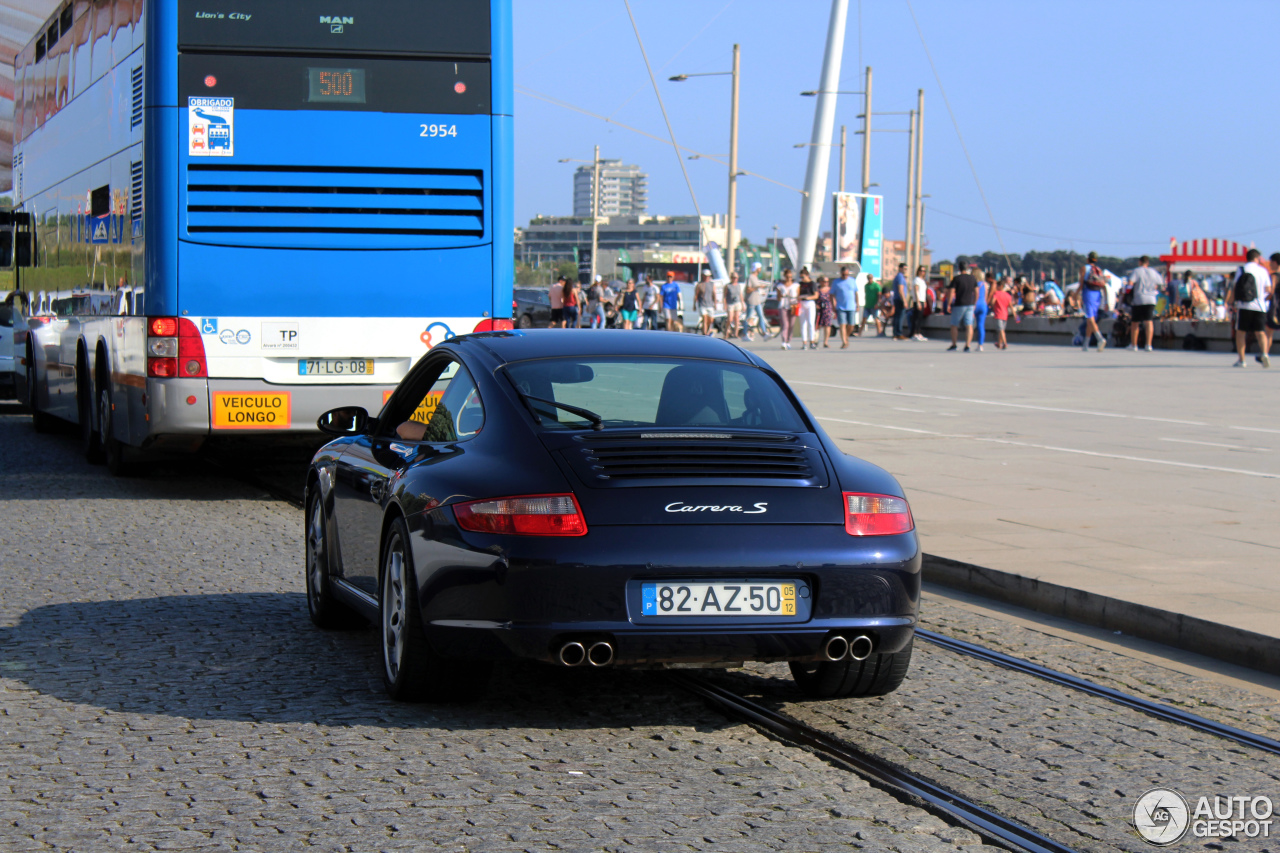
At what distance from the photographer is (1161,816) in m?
4.38

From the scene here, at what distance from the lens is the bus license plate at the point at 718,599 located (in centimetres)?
Answer: 498

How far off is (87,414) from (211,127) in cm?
430

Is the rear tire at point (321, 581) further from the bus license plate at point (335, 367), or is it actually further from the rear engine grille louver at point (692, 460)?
the bus license plate at point (335, 367)

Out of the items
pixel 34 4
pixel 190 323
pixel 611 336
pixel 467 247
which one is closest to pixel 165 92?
pixel 190 323

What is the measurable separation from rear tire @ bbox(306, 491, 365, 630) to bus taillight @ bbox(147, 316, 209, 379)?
14.8 ft

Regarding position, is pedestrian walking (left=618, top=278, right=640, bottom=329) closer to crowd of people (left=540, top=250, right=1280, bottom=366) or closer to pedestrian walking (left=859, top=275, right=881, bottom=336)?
crowd of people (left=540, top=250, right=1280, bottom=366)

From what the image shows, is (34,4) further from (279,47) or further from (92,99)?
(279,47)

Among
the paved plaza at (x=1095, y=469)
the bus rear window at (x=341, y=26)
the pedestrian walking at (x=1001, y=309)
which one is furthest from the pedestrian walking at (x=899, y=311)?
the bus rear window at (x=341, y=26)

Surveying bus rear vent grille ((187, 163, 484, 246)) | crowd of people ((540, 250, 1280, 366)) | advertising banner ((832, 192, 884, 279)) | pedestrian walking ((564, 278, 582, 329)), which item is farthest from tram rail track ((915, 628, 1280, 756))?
advertising banner ((832, 192, 884, 279))

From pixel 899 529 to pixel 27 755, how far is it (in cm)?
286

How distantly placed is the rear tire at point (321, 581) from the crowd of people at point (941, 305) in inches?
823

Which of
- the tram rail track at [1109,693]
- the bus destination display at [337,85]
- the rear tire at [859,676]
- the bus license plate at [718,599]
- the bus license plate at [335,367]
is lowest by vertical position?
the tram rail track at [1109,693]

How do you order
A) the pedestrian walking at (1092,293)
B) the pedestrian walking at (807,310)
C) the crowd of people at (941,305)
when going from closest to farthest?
the crowd of people at (941,305)
the pedestrian walking at (1092,293)
the pedestrian walking at (807,310)

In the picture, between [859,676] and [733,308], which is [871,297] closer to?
[733,308]
